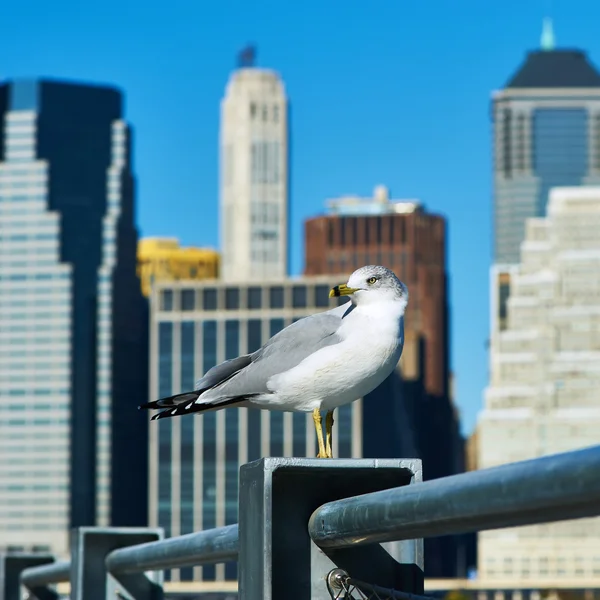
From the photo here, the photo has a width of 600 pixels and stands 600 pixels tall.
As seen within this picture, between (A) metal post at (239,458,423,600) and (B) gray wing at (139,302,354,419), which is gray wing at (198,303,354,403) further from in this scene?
(A) metal post at (239,458,423,600)

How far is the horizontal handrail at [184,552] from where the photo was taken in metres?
6.53

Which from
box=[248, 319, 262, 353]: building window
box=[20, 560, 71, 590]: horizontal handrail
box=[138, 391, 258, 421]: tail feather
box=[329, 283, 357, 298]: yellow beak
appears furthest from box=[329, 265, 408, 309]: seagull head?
box=[248, 319, 262, 353]: building window

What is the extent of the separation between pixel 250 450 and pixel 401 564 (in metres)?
187

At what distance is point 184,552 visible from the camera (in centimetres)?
A: 711

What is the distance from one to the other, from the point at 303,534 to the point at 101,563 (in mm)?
3591

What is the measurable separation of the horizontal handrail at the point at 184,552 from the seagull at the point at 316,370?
472 millimetres

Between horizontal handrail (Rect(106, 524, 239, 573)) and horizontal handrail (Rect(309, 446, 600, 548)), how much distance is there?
981 mm

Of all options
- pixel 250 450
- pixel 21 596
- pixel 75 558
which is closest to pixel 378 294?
pixel 75 558

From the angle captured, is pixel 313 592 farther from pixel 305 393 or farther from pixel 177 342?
pixel 177 342

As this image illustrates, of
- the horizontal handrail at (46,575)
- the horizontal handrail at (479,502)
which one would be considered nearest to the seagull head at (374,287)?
the horizontal handrail at (479,502)

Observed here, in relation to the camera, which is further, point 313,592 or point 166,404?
point 166,404

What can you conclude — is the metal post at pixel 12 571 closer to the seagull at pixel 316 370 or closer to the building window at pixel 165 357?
the seagull at pixel 316 370

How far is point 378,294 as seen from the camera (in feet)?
22.6

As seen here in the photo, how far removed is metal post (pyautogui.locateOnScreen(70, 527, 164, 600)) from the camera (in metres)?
9.04
